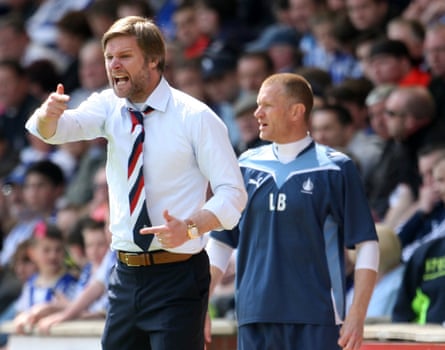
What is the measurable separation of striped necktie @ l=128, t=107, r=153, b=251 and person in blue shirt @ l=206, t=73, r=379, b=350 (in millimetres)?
741

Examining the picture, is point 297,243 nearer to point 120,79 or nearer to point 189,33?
point 120,79

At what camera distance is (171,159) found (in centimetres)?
496

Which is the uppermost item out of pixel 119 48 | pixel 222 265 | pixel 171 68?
pixel 171 68

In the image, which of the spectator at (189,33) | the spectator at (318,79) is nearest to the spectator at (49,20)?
the spectator at (189,33)

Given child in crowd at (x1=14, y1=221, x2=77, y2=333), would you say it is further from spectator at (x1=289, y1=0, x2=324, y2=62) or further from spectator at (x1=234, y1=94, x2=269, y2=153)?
spectator at (x1=289, y1=0, x2=324, y2=62)

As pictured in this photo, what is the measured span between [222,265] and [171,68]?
251 inches

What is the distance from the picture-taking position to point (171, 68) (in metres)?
12.0

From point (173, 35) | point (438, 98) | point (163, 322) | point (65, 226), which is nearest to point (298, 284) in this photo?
point (163, 322)

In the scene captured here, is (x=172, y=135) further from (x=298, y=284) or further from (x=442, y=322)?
(x=442, y=322)

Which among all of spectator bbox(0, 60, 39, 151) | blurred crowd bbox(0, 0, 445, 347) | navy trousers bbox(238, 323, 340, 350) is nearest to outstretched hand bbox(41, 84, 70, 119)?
navy trousers bbox(238, 323, 340, 350)

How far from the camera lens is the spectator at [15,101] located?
44.8ft

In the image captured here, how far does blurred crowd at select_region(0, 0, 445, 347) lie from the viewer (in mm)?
8258

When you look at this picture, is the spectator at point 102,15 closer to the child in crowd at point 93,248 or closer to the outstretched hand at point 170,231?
the child in crowd at point 93,248

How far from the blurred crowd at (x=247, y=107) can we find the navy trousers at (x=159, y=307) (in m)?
2.44
